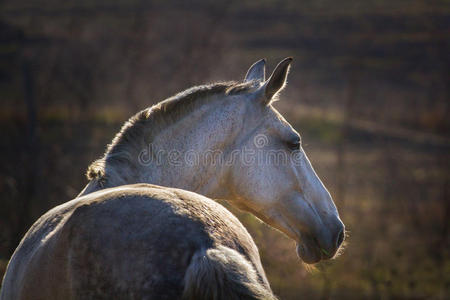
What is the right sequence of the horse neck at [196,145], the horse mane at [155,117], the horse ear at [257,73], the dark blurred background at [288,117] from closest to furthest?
1. the horse mane at [155,117]
2. the horse neck at [196,145]
3. the horse ear at [257,73]
4. the dark blurred background at [288,117]

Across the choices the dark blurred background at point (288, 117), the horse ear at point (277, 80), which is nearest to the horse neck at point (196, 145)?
the horse ear at point (277, 80)

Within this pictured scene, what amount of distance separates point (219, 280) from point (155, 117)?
1.88m

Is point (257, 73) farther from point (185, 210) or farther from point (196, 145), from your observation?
point (185, 210)

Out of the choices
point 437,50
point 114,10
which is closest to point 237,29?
point 114,10

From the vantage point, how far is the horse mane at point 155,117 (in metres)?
3.20

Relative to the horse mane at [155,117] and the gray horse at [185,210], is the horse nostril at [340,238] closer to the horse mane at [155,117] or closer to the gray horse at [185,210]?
the gray horse at [185,210]

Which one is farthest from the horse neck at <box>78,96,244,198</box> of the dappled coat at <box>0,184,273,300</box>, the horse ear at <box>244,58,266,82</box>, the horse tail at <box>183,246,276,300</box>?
the horse tail at <box>183,246,276,300</box>

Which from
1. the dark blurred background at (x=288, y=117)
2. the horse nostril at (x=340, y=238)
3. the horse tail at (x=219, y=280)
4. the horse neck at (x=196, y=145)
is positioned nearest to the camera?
the horse tail at (x=219, y=280)

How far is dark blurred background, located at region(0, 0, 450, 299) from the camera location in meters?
8.65

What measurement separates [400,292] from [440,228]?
3.37 m

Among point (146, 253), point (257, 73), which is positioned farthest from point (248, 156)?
point (146, 253)

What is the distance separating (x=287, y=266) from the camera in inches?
329

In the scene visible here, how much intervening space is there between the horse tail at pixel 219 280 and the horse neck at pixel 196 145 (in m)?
1.63

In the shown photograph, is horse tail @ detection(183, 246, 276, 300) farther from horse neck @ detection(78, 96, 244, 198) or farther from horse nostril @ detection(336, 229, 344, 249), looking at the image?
horse nostril @ detection(336, 229, 344, 249)
